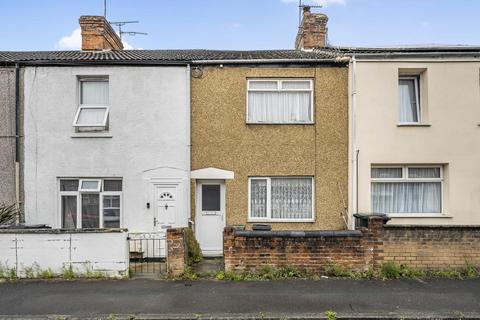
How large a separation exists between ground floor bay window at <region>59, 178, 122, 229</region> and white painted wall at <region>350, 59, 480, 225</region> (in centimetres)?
582

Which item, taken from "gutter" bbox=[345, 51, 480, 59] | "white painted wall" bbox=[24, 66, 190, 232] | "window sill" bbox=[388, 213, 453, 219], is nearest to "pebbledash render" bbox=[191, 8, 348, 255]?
"white painted wall" bbox=[24, 66, 190, 232]

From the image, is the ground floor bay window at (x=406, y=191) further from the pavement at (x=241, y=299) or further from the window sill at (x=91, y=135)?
the window sill at (x=91, y=135)

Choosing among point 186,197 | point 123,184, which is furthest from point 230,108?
point 123,184

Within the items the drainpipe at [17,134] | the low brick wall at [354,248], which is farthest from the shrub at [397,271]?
the drainpipe at [17,134]

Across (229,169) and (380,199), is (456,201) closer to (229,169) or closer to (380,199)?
(380,199)

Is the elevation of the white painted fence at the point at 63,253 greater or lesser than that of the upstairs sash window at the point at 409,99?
lesser

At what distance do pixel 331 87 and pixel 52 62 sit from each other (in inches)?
272

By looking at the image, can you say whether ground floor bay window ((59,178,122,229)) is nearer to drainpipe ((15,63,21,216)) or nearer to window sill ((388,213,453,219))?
drainpipe ((15,63,21,216))

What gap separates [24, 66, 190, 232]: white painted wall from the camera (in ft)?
30.3

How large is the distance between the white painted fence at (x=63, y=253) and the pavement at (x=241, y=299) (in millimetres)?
265

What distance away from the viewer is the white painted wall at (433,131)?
29.5 feet

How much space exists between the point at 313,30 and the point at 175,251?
8.44 metres

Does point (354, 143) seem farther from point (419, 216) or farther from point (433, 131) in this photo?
point (419, 216)

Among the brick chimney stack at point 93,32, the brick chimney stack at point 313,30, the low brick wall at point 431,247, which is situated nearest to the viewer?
the low brick wall at point 431,247
